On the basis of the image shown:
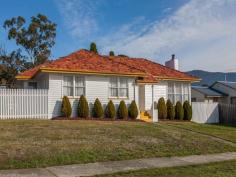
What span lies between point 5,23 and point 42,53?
6334mm

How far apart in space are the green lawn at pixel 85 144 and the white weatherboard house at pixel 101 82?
4414 millimetres

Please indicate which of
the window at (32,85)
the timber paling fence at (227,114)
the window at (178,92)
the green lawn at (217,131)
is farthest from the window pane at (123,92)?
the timber paling fence at (227,114)

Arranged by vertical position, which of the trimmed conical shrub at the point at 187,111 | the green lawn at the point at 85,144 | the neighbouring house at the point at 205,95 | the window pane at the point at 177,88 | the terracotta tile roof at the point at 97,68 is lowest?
the green lawn at the point at 85,144

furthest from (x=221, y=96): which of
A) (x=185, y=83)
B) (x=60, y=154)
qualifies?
(x=60, y=154)

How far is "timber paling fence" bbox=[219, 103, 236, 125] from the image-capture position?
93.2 feet

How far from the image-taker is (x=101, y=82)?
908 inches

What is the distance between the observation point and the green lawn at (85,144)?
11250 mm

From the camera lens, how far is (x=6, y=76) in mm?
45438

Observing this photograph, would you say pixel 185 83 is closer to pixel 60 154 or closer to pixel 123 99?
pixel 123 99

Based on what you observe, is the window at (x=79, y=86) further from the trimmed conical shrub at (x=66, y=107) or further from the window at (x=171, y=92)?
the window at (x=171, y=92)

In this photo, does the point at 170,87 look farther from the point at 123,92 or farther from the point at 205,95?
the point at 205,95

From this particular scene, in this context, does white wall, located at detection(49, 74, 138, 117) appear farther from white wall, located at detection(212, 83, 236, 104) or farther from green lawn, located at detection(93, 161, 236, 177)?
white wall, located at detection(212, 83, 236, 104)

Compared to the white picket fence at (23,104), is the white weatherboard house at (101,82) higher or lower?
higher

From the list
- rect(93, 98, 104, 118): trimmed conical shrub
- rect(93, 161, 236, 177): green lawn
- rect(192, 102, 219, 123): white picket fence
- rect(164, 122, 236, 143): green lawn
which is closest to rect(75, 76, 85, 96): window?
rect(93, 98, 104, 118): trimmed conical shrub
